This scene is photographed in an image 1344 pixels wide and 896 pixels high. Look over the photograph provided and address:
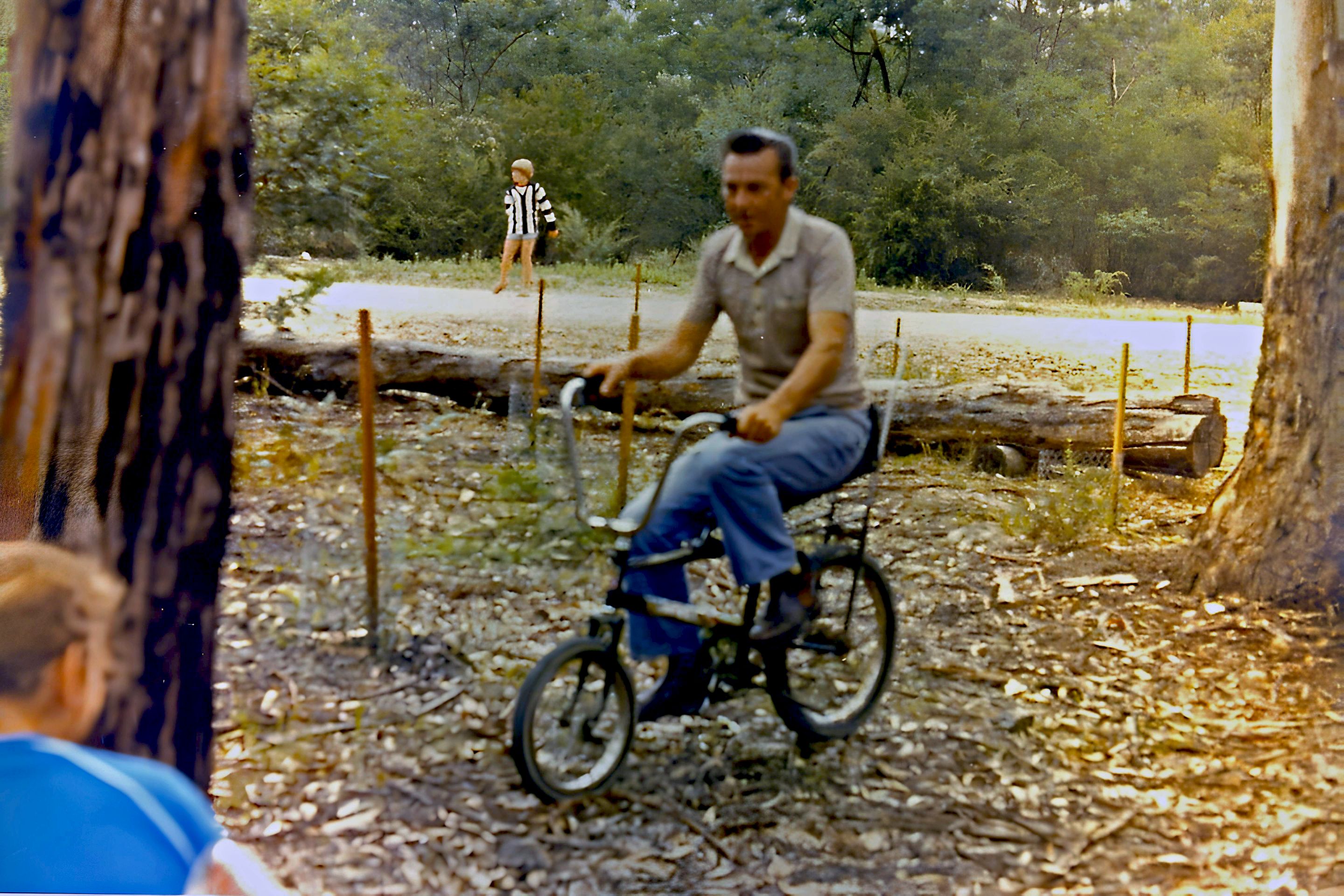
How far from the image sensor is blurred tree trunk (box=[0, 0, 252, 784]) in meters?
1.78

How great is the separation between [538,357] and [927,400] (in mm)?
993

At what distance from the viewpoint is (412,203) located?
95.7 inches

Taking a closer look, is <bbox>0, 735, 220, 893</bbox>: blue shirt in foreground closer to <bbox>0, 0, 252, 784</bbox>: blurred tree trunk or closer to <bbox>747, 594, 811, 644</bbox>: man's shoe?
<bbox>0, 0, 252, 784</bbox>: blurred tree trunk

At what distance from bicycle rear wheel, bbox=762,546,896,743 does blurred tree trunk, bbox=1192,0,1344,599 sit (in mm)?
979

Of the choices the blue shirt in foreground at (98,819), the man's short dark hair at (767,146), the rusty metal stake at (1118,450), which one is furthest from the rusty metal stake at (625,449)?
the blue shirt in foreground at (98,819)

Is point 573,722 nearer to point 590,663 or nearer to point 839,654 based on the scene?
point 590,663

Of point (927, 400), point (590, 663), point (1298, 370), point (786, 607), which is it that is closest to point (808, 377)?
point (786, 607)

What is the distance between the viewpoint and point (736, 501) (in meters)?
2.21

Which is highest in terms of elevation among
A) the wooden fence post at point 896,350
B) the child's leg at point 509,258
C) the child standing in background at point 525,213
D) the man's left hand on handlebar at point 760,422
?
the child standing in background at point 525,213

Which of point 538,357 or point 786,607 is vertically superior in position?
point 538,357

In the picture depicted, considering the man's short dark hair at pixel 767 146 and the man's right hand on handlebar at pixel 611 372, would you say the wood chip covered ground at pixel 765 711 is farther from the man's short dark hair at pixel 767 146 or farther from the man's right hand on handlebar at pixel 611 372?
the man's short dark hair at pixel 767 146

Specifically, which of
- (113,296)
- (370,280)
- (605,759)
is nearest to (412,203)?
(370,280)

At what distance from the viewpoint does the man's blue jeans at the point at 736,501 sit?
7.22ft

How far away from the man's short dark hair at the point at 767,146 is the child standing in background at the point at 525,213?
0.50 metres
